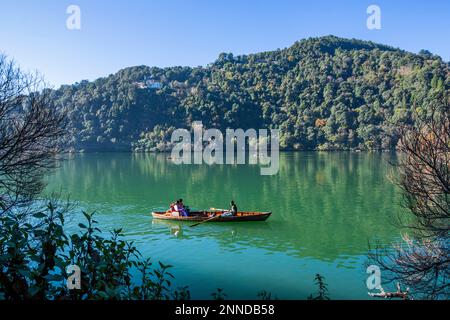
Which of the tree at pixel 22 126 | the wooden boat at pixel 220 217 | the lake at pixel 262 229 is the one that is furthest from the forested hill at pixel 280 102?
the tree at pixel 22 126

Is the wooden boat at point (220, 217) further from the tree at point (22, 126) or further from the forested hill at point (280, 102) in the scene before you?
the forested hill at point (280, 102)

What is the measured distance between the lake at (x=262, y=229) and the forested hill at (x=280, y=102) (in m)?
58.2

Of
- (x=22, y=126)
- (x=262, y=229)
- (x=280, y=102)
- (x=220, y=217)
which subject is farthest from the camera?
(x=280, y=102)

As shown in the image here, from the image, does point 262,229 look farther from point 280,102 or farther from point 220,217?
point 280,102

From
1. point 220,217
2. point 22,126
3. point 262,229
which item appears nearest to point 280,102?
point 220,217

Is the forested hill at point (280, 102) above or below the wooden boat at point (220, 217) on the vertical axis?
above

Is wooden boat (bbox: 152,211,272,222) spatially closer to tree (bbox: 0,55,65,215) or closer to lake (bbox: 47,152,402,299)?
lake (bbox: 47,152,402,299)

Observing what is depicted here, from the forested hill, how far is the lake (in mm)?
58249

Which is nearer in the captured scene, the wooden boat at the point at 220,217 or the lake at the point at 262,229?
the lake at the point at 262,229

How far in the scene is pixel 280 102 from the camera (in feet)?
441

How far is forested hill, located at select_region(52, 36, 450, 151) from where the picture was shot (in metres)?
108

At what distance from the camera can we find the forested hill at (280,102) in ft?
354

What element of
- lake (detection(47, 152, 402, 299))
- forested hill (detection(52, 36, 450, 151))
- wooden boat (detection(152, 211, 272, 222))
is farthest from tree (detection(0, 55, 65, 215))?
forested hill (detection(52, 36, 450, 151))

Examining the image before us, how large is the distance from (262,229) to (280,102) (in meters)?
114
